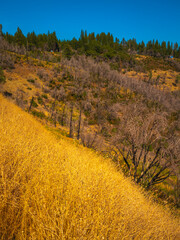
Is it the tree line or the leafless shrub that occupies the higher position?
the tree line

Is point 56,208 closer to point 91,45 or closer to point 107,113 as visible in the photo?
point 107,113

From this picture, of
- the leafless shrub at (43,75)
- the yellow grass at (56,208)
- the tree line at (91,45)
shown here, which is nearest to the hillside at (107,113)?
the leafless shrub at (43,75)

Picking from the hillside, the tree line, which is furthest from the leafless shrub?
the tree line

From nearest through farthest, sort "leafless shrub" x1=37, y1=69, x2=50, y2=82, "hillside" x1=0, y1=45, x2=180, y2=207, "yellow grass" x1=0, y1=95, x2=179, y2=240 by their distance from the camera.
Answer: "yellow grass" x1=0, y1=95, x2=179, y2=240 → "hillside" x1=0, y1=45, x2=180, y2=207 → "leafless shrub" x1=37, y1=69, x2=50, y2=82

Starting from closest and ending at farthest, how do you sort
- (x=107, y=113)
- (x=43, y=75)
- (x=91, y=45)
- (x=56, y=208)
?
(x=56, y=208) → (x=107, y=113) → (x=43, y=75) → (x=91, y=45)

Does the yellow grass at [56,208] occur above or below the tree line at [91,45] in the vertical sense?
below

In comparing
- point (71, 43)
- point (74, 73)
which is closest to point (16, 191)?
point (74, 73)

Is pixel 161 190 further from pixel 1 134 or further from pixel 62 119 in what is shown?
pixel 62 119

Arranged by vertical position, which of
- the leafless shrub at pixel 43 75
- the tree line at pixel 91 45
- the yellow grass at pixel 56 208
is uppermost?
the tree line at pixel 91 45

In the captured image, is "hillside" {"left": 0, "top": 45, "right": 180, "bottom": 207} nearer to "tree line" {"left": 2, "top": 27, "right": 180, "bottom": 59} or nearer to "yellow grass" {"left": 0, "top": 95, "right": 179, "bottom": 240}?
"yellow grass" {"left": 0, "top": 95, "right": 179, "bottom": 240}

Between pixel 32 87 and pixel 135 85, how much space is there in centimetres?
3208

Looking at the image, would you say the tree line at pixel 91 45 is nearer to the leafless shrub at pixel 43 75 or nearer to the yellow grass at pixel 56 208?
the leafless shrub at pixel 43 75

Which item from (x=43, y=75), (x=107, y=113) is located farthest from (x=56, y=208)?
(x=43, y=75)

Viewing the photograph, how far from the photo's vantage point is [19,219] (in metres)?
1.64
